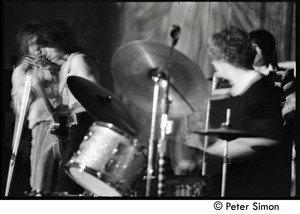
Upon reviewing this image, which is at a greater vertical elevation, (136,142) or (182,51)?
(182,51)

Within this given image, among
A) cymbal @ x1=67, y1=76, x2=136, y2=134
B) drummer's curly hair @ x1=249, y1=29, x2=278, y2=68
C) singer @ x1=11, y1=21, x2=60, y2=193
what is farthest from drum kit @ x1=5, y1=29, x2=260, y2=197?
drummer's curly hair @ x1=249, y1=29, x2=278, y2=68

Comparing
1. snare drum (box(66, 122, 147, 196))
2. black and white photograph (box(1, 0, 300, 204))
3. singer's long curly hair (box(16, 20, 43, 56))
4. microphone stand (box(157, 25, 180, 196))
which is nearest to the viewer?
snare drum (box(66, 122, 147, 196))

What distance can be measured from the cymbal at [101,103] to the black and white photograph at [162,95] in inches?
1.9

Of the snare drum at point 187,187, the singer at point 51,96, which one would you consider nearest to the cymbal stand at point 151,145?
the snare drum at point 187,187

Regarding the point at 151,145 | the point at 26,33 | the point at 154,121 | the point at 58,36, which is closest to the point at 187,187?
the point at 151,145

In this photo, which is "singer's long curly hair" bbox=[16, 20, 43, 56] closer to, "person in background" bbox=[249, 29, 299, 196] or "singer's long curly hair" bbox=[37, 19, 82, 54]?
"singer's long curly hair" bbox=[37, 19, 82, 54]

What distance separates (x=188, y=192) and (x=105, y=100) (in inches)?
29.6

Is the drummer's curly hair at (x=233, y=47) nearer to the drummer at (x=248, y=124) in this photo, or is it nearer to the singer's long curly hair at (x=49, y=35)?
the drummer at (x=248, y=124)

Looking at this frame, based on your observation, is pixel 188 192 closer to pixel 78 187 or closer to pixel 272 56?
pixel 78 187

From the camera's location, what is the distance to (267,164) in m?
3.78

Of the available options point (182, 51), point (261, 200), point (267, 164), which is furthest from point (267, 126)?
point (182, 51)

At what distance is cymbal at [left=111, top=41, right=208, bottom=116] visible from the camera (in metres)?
3.57

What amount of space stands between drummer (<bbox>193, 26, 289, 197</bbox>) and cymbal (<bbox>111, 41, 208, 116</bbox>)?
0.94ft

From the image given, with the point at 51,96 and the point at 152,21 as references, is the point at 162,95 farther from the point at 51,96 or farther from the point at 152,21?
the point at 51,96
